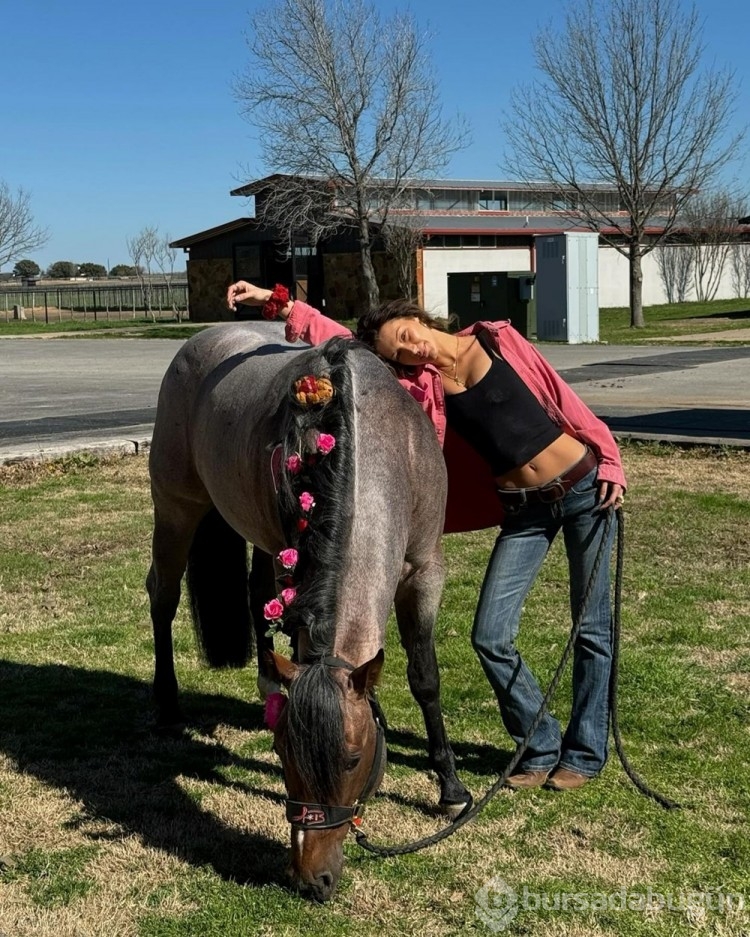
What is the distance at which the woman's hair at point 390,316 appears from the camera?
4.12m

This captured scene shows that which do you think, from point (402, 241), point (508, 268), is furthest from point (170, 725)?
point (508, 268)

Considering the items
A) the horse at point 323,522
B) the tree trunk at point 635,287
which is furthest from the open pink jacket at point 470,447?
the tree trunk at point 635,287

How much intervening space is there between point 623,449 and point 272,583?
23.0ft

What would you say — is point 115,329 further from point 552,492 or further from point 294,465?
point 294,465

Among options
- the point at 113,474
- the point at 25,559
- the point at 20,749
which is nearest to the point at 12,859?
the point at 20,749

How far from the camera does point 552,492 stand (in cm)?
423

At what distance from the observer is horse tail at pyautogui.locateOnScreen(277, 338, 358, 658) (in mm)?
3291

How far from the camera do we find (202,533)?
5.47 m

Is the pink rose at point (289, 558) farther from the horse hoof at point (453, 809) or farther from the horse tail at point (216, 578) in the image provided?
the horse tail at point (216, 578)

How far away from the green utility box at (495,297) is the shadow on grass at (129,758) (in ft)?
78.0

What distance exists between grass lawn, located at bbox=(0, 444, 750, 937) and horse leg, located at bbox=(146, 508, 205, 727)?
5.8 inches

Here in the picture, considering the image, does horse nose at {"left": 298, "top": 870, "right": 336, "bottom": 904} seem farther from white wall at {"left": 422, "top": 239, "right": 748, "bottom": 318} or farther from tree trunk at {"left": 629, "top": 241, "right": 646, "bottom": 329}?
white wall at {"left": 422, "top": 239, "right": 748, "bottom": 318}

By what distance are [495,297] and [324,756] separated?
27480mm

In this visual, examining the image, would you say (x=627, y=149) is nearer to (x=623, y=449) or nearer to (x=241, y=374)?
(x=623, y=449)
